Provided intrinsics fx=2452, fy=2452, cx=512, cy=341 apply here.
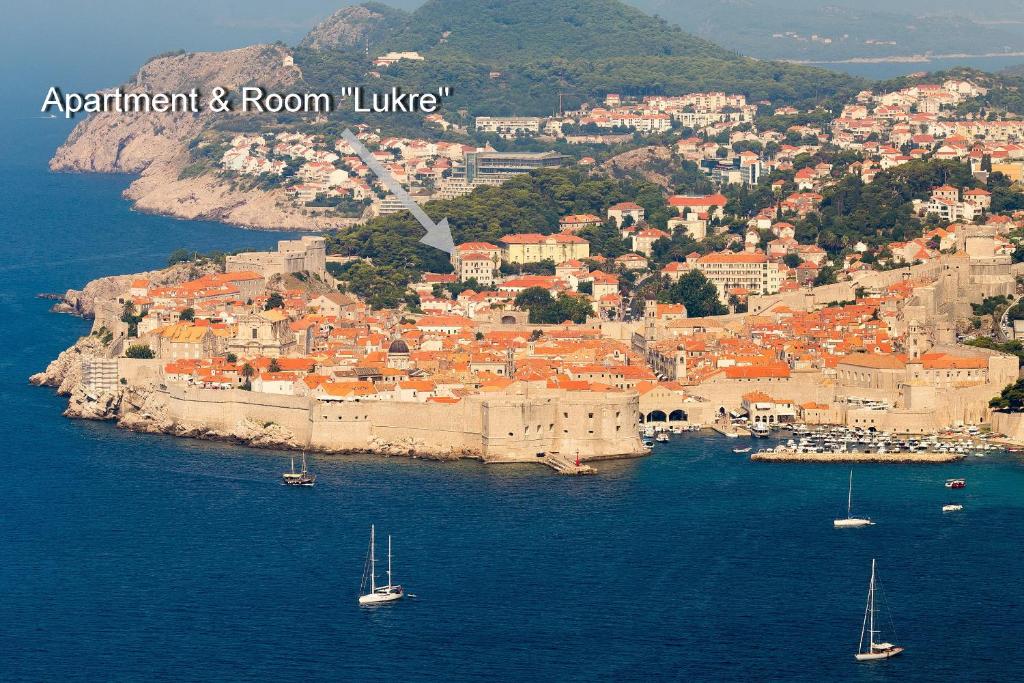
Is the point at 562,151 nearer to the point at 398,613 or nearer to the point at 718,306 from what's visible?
the point at 718,306

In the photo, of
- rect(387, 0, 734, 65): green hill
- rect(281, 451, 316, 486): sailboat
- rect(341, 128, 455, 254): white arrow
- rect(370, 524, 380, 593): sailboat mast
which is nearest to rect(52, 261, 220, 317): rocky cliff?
rect(341, 128, 455, 254): white arrow

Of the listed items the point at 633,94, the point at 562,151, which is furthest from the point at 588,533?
the point at 633,94

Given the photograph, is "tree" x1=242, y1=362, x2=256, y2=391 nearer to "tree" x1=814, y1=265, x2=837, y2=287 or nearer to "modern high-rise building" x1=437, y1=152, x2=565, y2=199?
"tree" x1=814, y1=265, x2=837, y2=287

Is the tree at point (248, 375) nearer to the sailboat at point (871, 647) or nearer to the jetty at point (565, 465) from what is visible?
the jetty at point (565, 465)

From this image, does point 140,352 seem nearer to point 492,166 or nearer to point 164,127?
point 492,166

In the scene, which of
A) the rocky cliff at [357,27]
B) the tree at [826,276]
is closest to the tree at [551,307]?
the tree at [826,276]
